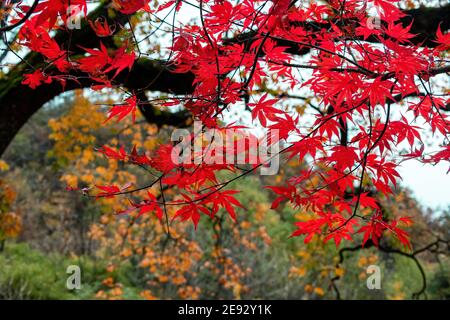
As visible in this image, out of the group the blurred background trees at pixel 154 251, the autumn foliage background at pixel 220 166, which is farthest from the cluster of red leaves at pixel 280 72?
the blurred background trees at pixel 154 251

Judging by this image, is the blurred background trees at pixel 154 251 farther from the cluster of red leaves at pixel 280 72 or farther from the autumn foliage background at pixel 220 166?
the cluster of red leaves at pixel 280 72

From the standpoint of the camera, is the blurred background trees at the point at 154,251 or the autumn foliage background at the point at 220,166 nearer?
the autumn foliage background at the point at 220,166

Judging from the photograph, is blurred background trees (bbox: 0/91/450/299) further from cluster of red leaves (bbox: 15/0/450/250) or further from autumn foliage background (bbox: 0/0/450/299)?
cluster of red leaves (bbox: 15/0/450/250)

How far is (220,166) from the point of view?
150 centimetres

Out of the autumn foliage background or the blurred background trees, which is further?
the blurred background trees

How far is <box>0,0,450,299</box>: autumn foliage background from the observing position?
1.42 m

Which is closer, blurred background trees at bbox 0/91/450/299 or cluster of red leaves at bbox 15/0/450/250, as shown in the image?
cluster of red leaves at bbox 15/0/450/250

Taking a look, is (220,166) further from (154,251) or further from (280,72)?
(154,251)

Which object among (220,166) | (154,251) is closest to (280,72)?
(220,166)

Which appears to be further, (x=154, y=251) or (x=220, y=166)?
(x=154, y=251)

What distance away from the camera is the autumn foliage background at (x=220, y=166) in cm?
142

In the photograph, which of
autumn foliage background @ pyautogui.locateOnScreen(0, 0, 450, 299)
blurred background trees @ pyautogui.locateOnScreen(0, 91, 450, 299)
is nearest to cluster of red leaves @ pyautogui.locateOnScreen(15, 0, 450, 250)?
autumn foliage background @ pyautogui.locateOnScreen(0, 0, 450, 299)
